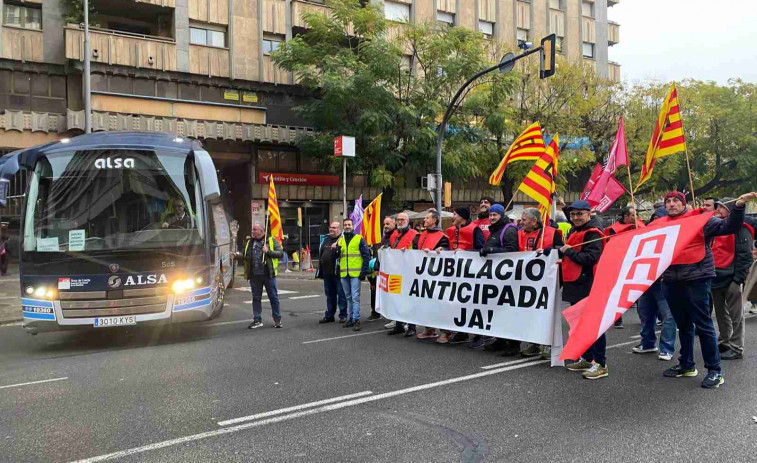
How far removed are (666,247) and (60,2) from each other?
25213mm

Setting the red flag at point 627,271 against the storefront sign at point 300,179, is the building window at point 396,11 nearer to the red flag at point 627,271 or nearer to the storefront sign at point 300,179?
the storefront sign at point 300,179

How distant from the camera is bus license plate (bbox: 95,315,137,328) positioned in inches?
314

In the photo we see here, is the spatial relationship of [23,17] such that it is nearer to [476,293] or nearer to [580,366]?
[476,293]

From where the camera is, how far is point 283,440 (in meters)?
4.37

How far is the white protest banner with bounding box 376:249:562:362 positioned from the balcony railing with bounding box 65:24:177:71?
1919 centimetres

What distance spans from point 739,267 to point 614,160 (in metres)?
3.34

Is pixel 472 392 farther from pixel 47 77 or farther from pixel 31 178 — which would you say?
pixel 47 77

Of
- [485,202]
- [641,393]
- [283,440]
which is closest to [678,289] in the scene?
[641,393]

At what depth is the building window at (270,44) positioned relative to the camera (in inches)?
1075

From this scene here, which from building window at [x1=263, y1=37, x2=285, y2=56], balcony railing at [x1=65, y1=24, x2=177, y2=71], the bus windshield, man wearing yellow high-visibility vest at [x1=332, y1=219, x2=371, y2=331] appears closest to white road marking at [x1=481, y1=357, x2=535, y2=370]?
man wearing yellow high-visibility vest at [x1=332, y1=219, x2=371, y2=331]

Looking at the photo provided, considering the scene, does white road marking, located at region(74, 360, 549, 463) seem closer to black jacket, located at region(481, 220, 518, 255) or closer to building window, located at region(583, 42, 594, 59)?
black jacket, located at region(481, 220, 518, 255)

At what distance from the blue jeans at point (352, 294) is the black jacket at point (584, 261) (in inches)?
156

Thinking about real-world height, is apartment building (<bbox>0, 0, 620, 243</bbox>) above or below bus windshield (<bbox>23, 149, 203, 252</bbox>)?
above

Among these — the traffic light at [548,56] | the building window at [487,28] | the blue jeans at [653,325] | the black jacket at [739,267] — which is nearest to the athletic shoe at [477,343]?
the blue jeans at [653,325]
